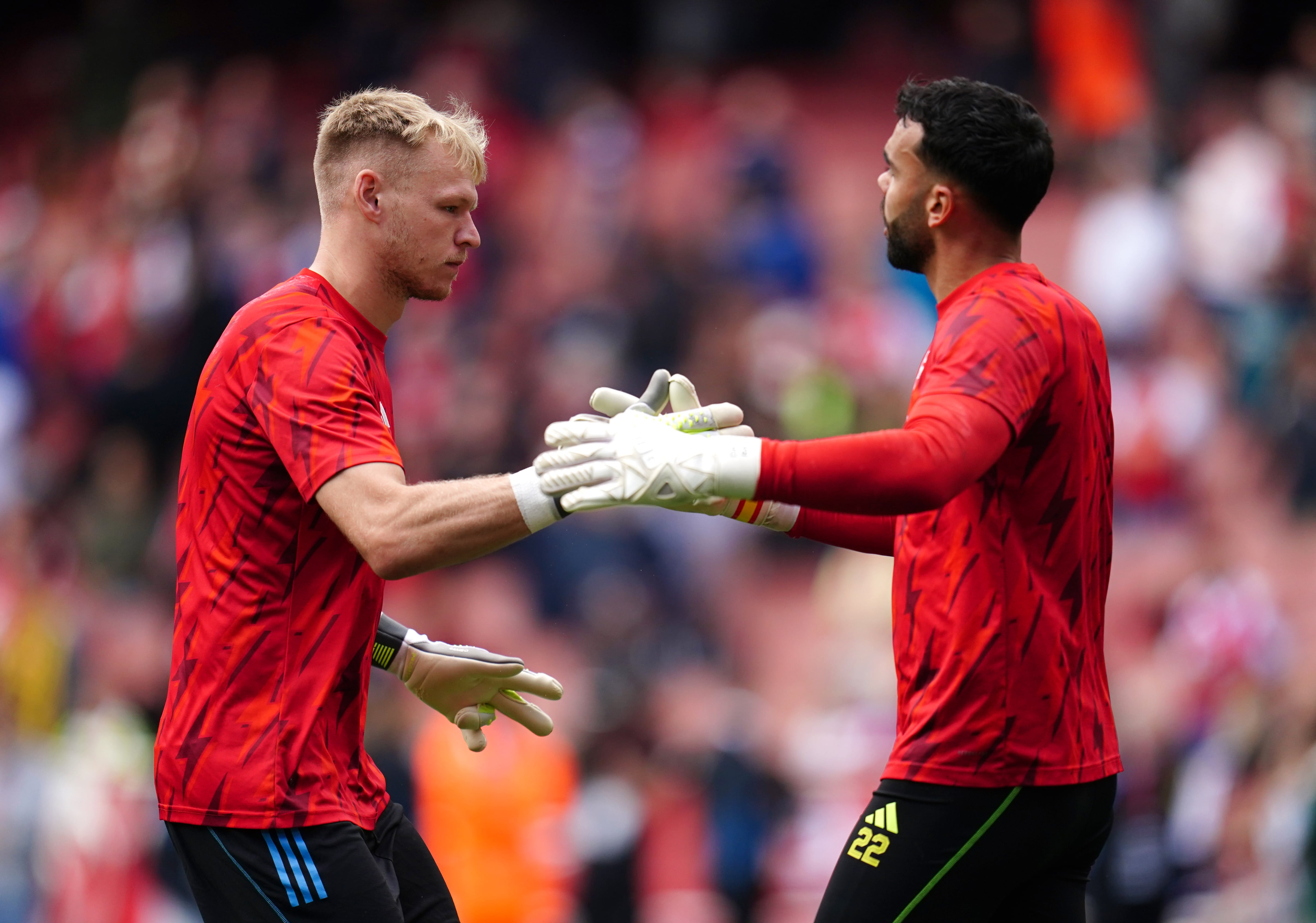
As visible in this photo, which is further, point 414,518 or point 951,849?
point 951,849

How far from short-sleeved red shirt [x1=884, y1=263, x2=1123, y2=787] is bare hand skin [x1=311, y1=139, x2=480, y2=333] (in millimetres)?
1206

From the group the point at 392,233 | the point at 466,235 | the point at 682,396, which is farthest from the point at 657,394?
the point at 392,233

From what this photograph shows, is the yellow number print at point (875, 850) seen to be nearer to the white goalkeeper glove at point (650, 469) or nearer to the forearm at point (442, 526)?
the white goalkeeper glove at point (650, 469)

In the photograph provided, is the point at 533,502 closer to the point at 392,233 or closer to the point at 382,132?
→ the point at 392,233

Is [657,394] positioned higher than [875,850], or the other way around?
[657,394]

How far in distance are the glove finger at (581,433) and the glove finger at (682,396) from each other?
1.36ft

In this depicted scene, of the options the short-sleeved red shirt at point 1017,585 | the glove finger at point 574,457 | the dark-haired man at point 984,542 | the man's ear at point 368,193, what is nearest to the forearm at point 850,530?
the dark-haired man at point 984,542

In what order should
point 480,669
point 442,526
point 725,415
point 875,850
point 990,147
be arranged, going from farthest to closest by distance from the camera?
point 480,669 → point 725,415 → point 990,147 → point 875,850 → point 442,526

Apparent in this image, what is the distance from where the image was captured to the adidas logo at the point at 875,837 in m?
3.27

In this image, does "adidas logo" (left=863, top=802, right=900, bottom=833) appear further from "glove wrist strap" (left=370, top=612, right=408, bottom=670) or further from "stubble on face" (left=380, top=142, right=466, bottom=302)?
"stubble on face" (left=380, top=142, right=466, bottom=302)

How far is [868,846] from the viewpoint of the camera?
3.29 m

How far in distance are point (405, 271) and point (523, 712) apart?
1196 millimetres

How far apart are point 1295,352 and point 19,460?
10164 mm

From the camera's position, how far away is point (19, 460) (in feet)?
41.5
